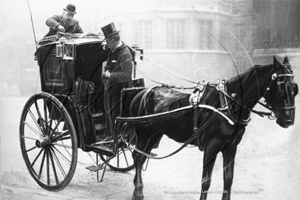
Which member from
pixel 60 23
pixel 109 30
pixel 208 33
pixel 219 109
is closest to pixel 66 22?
pixel 60 23

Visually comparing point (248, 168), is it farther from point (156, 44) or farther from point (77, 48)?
point (77, 48)

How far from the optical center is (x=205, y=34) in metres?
2.97

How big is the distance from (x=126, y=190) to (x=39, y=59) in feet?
4.67

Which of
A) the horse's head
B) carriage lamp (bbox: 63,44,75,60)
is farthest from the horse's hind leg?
the horse's head

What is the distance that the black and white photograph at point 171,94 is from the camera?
282cm

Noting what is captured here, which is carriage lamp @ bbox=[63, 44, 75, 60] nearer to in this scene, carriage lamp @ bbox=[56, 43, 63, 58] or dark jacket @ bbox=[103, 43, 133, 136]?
carriage lamp @ bbox=[56, 43, 63, 58]

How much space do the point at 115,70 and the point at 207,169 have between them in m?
1.08

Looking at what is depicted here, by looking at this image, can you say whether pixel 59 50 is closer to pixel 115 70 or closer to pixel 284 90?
pixel 115 70

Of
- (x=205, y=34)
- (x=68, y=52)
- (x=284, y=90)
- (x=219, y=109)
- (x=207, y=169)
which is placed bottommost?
(x=207, y=169)

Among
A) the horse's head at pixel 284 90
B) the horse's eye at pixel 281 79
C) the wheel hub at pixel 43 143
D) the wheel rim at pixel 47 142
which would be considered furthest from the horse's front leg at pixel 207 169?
the wheel hub at pixel 43 143

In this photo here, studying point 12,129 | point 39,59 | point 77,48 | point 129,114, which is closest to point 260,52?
point 129,114

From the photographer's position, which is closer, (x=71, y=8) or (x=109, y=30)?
→ (x=109, y=30)

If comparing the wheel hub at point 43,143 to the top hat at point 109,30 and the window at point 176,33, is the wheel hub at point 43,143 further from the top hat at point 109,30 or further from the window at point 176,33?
the window at point 176,33

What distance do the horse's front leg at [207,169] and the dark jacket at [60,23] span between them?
157 centimetres
